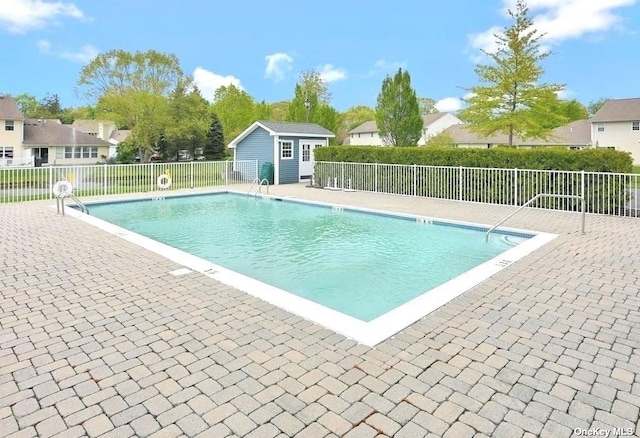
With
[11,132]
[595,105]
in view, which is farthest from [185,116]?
[595,105]

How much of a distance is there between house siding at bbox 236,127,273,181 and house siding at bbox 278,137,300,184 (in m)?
0.61

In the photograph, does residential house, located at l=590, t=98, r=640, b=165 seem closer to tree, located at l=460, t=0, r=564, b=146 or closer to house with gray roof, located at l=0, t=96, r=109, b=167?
tree, located at l=460, t=0, r=564, b=146

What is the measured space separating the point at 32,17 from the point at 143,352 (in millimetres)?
37151

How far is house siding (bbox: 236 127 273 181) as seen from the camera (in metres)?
20.4

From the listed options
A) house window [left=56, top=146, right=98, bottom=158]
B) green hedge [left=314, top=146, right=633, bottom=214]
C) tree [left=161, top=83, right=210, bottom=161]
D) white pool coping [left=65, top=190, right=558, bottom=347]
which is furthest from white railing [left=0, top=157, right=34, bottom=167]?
white pool coping [left=65, top=190, right=558, bottom=347]

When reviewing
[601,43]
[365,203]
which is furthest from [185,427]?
[601,43]

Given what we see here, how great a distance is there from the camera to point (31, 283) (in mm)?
5176

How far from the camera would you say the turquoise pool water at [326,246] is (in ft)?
19.8

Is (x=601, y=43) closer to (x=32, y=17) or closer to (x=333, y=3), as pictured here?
(x=333, y=3)

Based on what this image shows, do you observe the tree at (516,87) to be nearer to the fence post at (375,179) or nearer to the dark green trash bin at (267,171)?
the fence post at (375,179)

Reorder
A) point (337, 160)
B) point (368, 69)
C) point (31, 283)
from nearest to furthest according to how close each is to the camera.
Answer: point (31, 283) < point (337, 160) < point (368, 69)

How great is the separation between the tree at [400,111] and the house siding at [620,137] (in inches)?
717

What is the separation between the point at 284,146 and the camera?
66.1 ft

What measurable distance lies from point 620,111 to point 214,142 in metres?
34.1
